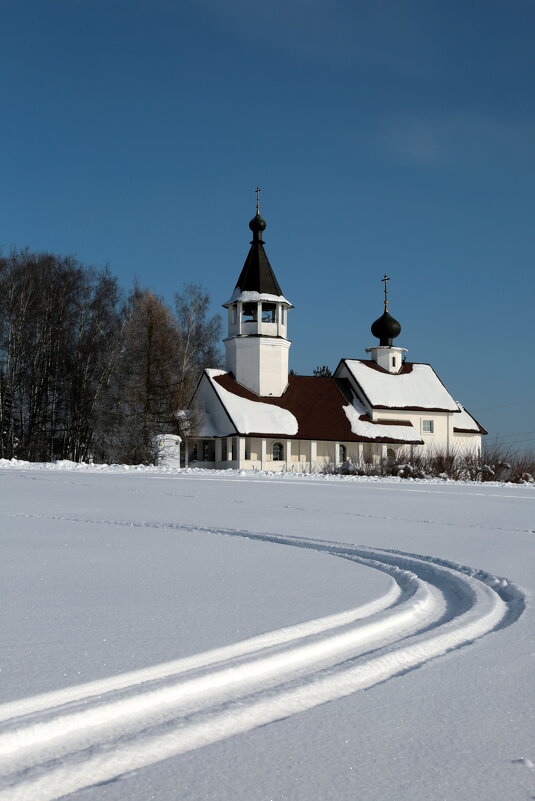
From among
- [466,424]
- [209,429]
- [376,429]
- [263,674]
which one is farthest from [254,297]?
[263,674]

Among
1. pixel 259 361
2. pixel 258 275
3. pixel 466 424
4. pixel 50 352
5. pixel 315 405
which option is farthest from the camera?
pixel 466 424

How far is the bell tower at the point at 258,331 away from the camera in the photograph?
1641 inches

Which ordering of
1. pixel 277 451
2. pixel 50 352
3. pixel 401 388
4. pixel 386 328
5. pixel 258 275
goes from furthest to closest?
pixel 386 328 < pixel 401 388 < pixel 258 275 < pixel 277 451 < pixel 50 352

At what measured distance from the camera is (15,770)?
2541 mm

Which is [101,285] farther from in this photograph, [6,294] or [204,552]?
[204,552]

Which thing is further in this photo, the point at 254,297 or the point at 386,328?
the point at 386,328

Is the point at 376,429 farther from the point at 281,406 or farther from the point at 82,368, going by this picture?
the point at 82,368

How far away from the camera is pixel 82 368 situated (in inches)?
1597

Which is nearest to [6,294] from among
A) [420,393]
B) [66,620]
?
[420,393]

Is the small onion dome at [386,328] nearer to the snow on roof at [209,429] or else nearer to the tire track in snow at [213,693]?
the snow on roof at [209,429]

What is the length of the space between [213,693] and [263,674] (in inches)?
13.2

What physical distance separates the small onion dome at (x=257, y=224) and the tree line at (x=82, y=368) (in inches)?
273

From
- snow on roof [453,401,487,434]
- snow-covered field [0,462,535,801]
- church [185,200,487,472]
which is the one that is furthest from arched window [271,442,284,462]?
snow-covered field [0,462,535,801]

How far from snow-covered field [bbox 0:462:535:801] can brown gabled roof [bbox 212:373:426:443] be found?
1300 inches
